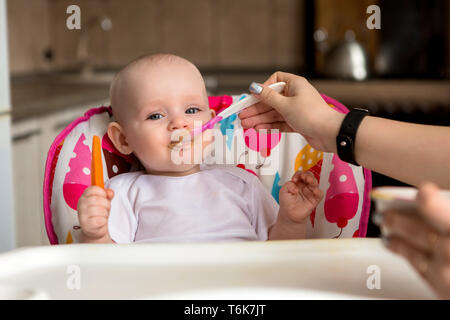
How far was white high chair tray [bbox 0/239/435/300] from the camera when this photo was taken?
0.66m

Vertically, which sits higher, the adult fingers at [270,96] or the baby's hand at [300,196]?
the adult fingers at [270,96]

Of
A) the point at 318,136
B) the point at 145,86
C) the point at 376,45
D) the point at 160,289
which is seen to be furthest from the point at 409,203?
the point at 376,45

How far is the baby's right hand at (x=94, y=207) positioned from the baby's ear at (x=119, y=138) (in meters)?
0.24

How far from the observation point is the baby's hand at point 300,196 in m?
1.06

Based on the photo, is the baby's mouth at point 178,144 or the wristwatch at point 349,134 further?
the baby's mouth at point 178,144

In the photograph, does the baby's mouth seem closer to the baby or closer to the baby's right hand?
the baby

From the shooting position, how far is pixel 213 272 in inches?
28.8

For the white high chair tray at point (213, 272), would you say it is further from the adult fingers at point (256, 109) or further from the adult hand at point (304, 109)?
the adult fingers at point (256, 109)

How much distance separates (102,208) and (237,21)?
2.86m

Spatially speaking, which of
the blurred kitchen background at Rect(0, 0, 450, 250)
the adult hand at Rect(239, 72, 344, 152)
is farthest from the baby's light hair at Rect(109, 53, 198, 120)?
the blurred kitchen background at Rect(0, 0, 450, 250)

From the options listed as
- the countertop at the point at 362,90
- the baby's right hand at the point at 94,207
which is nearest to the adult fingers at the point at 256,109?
the baby's right hand at the point at 94,207

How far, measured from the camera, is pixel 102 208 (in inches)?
36.4

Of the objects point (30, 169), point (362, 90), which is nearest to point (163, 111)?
point (30, 169)
